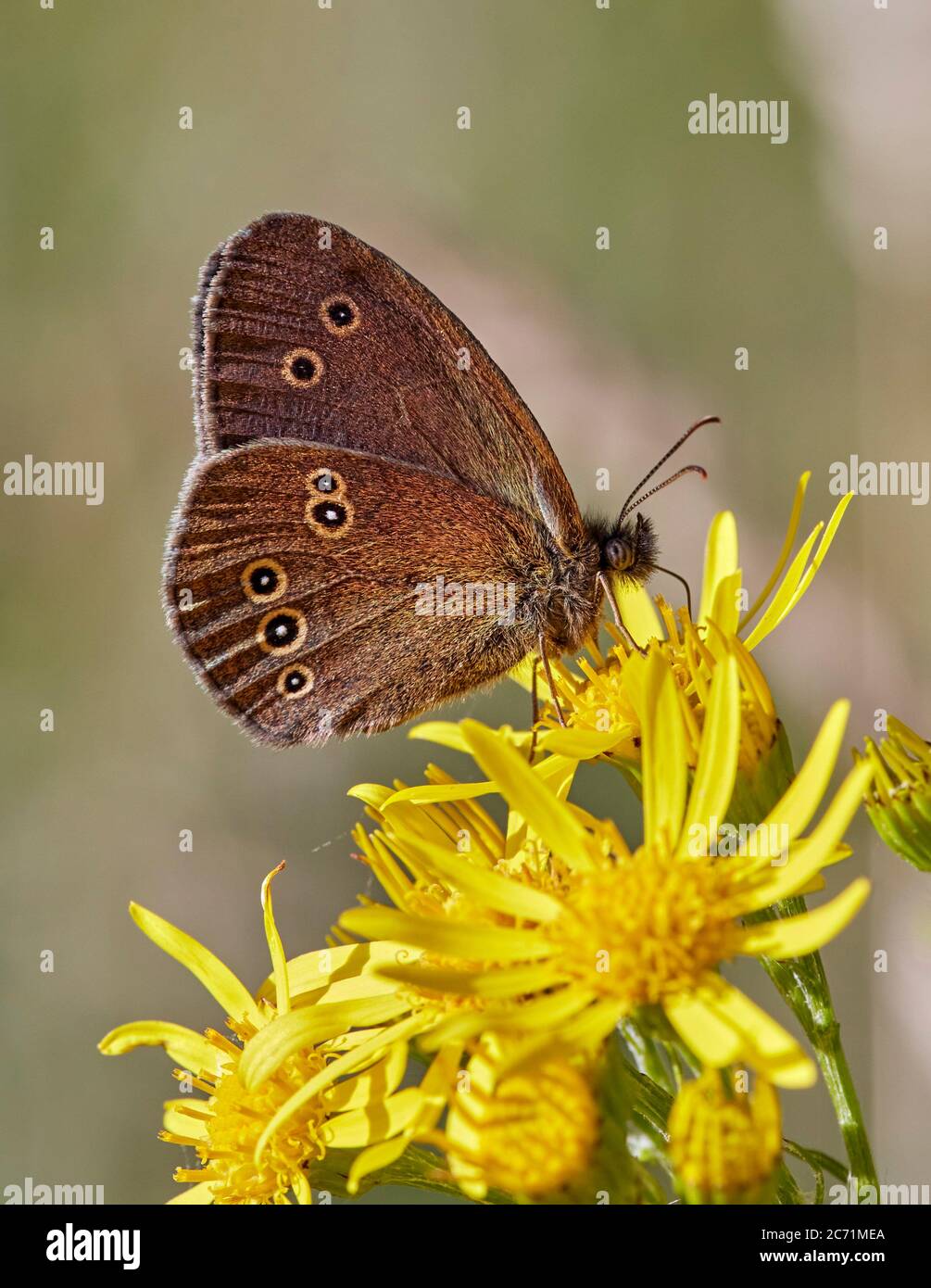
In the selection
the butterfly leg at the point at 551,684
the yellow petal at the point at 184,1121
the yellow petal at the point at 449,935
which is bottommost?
the yellow petal at the point at 184,1121

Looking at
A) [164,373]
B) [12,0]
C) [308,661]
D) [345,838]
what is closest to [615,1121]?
[308,661]

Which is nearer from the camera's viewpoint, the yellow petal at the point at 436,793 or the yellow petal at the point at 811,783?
the yellow petal at the point at 811,783

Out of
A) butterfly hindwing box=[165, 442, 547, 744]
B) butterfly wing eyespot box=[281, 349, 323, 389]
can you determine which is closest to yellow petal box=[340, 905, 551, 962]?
butterfly hindwing box=[165, 442, 547, 744]

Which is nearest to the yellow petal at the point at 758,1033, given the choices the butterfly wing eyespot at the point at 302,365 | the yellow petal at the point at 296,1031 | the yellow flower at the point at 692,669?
the yellow flower at the point at 692,669

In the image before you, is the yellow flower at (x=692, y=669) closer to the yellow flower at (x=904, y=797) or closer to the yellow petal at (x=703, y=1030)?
the yellow flower at (x=904, y=797)

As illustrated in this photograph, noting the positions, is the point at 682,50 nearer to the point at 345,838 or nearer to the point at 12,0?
the point at 12,0

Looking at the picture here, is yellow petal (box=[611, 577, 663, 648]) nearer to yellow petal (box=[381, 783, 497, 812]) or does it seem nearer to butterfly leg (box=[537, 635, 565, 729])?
butterfly leg (box=[537, 635, 565, 729])
